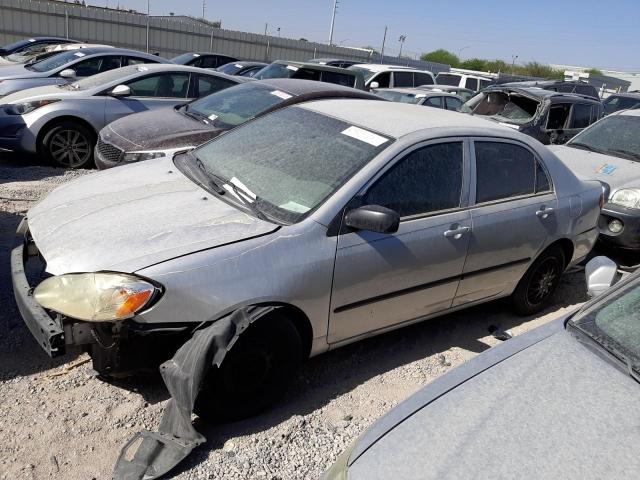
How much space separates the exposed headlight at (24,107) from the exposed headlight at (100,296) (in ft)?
18.0

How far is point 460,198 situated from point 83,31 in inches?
915

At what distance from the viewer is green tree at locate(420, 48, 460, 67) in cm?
6169

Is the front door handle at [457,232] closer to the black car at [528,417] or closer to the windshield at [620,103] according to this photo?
the black car at [528,417]

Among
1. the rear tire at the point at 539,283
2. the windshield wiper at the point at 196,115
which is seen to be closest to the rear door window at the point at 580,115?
the rear tire at the point at 539,283

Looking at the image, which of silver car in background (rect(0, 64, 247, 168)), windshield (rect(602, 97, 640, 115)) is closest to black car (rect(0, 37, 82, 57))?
silver car in background (rect(0, 64, 247, 168))

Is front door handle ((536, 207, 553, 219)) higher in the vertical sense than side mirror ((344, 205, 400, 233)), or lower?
lower

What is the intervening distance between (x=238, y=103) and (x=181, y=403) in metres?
4.70

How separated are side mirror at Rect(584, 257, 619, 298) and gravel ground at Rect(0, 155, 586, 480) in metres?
1.18

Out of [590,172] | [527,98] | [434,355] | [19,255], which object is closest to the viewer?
[19,255]

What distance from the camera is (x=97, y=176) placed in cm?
379

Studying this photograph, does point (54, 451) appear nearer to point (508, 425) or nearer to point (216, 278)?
point (216, 278)

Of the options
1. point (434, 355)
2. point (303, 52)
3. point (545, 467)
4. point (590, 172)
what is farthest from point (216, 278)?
point (303, 52)

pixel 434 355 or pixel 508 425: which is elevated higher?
pixel 508 425

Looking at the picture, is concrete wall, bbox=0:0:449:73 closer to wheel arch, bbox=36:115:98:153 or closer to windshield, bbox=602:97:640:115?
wheel arch, bbox=36:115:98:153
